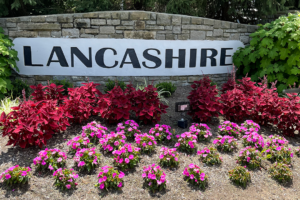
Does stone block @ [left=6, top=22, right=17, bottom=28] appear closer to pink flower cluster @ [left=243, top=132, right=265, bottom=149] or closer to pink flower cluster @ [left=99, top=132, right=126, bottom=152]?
pink flower cluster @ [left=99, top=132, right=126, bottom=152]

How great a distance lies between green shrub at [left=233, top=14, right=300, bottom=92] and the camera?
493 centimetres

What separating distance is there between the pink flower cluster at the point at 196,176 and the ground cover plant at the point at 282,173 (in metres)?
0.91

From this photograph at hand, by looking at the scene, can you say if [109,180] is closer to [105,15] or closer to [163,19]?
[105,15]

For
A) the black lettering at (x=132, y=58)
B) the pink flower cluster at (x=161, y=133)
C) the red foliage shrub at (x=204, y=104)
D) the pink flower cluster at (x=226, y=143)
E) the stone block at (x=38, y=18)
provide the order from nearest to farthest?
1. the pink flower cluster at (x=226, y=143)
2. the pink flower cluster at (x=161, y=133)
3. the red foliage shrub at (x=204, y=104)
4. the stone block at (x=38, y=18)
5. the black lettering at (x=132, y=58)

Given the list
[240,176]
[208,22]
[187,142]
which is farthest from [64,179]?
[208,22]

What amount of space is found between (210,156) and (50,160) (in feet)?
6.47

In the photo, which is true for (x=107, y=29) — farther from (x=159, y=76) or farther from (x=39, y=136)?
(x=39, y=136)

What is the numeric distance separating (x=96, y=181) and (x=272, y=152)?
233cm

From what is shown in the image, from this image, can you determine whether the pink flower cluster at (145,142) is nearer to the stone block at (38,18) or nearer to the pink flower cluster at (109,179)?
the pink flower cluster at (109,179)

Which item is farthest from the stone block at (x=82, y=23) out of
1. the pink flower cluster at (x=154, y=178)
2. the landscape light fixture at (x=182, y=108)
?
the pink flower cluster at (x=154, y=178)

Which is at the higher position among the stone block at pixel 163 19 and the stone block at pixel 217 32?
the stone block at pixel 163 19

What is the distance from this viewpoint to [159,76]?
18.6 feet

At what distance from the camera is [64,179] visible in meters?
2.63

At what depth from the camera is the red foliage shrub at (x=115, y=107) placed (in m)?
3.67
